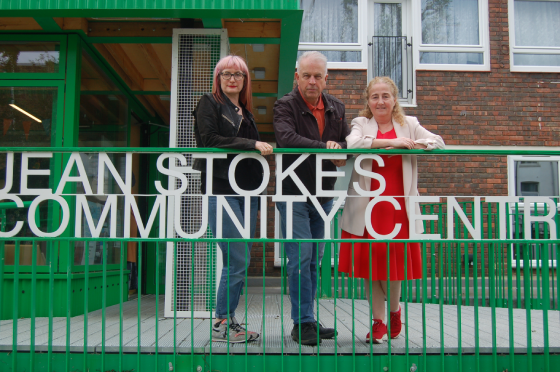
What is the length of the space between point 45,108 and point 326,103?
9.28 ft

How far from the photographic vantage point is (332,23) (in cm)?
931

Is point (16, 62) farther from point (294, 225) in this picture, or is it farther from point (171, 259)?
point (294, 225)

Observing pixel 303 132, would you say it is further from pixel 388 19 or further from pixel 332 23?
pixel 388 19

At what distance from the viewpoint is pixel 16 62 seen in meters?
4.74

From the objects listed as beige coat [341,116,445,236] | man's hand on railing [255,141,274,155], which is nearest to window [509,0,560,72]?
beige coat [341,116,445,236]

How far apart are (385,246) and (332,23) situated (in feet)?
23.0

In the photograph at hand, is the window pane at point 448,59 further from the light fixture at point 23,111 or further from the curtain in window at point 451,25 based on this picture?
the light fixture at point 23,111

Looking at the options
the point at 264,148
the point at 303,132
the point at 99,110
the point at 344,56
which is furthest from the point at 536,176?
the point at 99,110

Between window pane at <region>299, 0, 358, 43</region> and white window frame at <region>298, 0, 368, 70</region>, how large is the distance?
126mm

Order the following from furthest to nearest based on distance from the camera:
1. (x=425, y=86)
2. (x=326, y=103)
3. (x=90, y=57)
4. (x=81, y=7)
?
(x=425, y=86) → (x=90, y=57) → (x=81, y=7) → (x=326, y=103)

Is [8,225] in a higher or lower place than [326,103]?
lower

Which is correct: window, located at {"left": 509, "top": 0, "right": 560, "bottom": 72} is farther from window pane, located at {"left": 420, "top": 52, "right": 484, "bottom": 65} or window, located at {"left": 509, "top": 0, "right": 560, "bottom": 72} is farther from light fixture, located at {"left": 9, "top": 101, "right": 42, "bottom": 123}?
light fixture, located at {"left": 9, "top": 101, "right": 42, "bottom": 123}

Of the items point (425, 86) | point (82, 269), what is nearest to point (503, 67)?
point (425, 86)

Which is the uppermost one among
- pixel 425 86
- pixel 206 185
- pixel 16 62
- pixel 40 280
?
pixel 425 86
